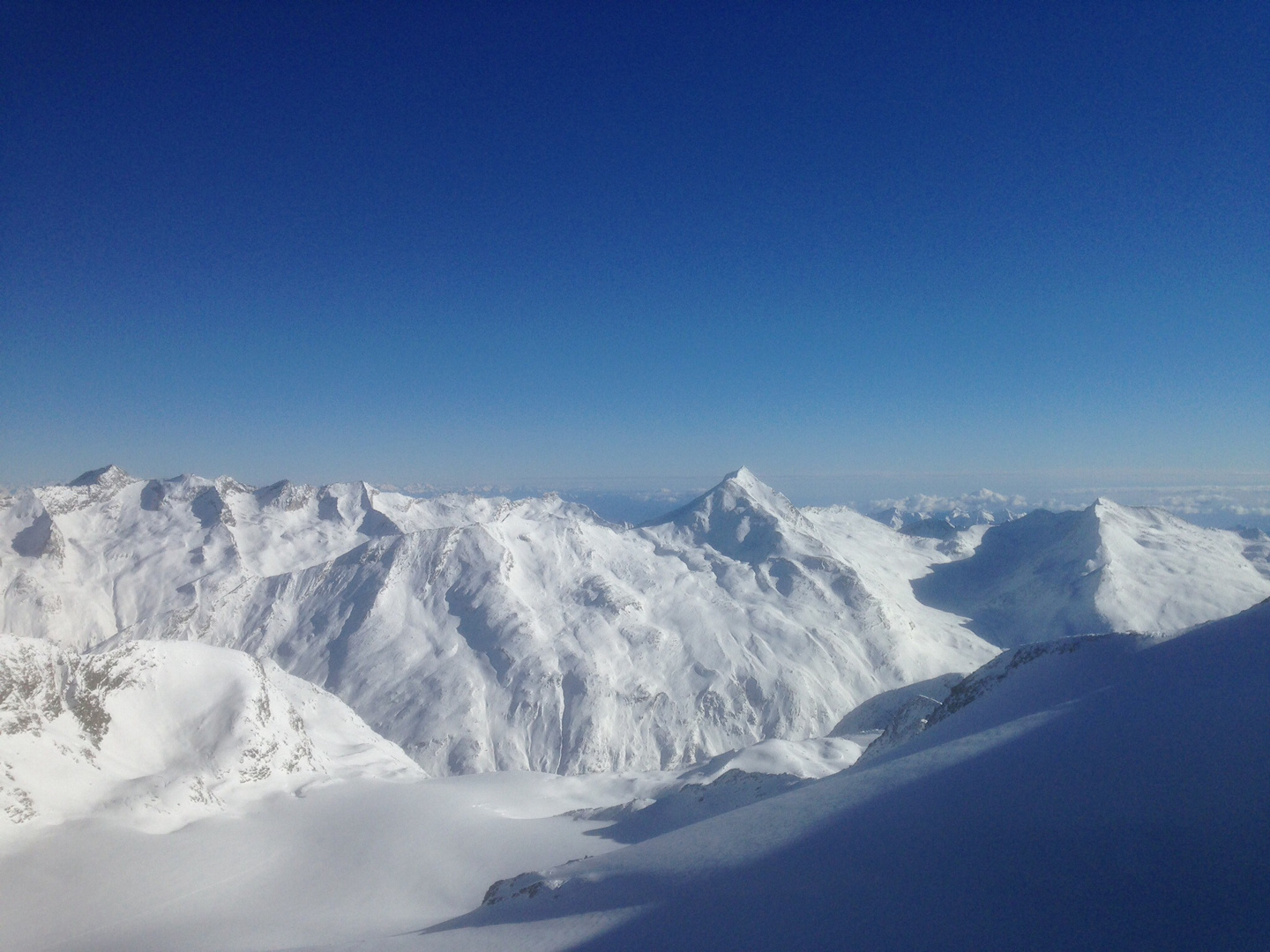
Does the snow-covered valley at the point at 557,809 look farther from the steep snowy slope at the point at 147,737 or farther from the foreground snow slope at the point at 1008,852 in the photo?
the steep snowy slope at the point at 147,737

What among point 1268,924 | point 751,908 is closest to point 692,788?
point 751,908

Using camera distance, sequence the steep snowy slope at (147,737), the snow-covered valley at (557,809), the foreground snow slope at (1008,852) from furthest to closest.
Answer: the steep snowy slope at (147,737) < the snow-covered valley at (557,809) < the foreground snow slope at (1008,852)

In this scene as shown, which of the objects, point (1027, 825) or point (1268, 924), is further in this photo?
point (1027, 825)

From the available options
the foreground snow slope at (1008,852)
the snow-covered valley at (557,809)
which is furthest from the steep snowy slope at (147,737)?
the foreground snow slope at (1008,852)

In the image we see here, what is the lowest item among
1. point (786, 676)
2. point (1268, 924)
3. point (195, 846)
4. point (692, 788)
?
point (786, 676)

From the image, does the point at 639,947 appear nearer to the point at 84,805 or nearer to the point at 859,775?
the point at 859,775

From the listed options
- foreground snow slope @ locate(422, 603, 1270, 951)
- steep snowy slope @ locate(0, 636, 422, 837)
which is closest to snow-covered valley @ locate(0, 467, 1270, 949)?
foreground snow slope @ locate(422, 603, 1270, 951)
